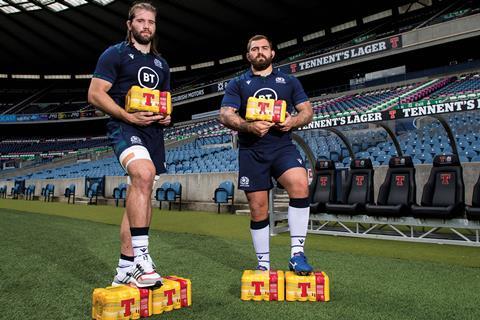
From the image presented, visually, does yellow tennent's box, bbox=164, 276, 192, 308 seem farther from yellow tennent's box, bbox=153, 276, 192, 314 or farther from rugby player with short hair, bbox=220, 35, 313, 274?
rugby player with short hair, bbox=220, 35, 313, 274

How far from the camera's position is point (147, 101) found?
8.35ft

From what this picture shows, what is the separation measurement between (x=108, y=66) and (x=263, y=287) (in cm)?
183

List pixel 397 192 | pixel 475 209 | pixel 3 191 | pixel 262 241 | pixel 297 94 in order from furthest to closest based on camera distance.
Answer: pixel 3 191
pixel 397 192
pixel 475 209
pixel 297 94
pixel 262 241

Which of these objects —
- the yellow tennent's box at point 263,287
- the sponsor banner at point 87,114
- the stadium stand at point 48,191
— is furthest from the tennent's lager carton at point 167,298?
the sponsor banner at point 87,114

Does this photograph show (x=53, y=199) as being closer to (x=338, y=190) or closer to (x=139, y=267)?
(x=338, y=190)

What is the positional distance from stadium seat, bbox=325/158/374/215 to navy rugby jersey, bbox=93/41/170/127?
4.23 meters

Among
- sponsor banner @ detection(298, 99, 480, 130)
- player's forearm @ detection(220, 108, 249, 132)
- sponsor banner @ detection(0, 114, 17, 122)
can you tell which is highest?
sponsor banner @ detection(0, 114, 17, 122)

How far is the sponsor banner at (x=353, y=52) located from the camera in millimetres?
18969

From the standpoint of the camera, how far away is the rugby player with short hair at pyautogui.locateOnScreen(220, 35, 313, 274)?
2891 mm

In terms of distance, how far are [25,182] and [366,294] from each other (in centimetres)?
2523

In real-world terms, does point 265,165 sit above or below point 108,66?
below

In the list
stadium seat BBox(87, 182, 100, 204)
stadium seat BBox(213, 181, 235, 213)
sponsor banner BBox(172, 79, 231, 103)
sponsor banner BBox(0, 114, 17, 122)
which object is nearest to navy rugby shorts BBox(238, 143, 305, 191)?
stadium seat BBox(213, 181, 235, 213)

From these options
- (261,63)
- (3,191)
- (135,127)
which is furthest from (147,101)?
(3,191)

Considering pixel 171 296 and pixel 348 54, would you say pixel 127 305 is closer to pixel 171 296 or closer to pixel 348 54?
pixel 171 296
